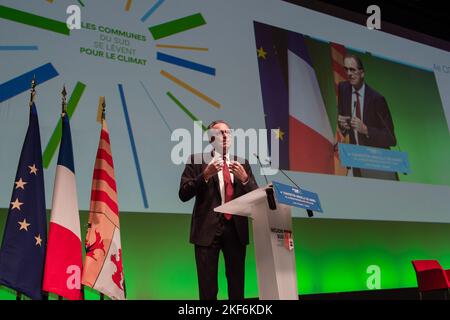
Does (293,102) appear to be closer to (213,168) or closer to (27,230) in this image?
(213,168)

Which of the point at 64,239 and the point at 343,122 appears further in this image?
the point at 343,122

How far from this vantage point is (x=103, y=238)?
137 inches

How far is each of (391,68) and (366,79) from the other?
51cm

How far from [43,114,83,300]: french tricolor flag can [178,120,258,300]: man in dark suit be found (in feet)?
2.37

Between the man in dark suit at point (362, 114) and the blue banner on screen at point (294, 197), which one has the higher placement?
the man in dark suit at point (362, 114)

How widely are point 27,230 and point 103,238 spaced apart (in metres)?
0.54

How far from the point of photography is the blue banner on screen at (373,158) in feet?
18.7

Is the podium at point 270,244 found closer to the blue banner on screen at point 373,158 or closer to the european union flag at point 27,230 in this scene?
the european union flag at point 27,230

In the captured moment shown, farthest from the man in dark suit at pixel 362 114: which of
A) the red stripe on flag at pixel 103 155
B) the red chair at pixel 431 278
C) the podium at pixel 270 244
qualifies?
the podium at pixel 270 244

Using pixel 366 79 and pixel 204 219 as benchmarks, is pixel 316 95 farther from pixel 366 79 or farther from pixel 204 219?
pixel 204 219

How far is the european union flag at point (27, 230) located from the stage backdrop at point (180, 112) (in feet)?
2.00

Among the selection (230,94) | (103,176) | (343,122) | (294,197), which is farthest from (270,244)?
(343,122)

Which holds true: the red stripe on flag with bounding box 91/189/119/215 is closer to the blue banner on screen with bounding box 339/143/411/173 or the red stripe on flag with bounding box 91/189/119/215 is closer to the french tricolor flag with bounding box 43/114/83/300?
the french tricolor flag with bounding box 43/114/83/300
